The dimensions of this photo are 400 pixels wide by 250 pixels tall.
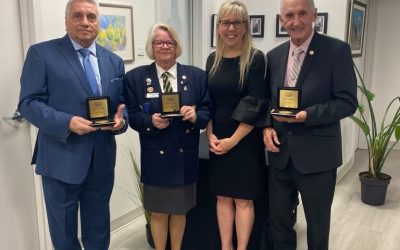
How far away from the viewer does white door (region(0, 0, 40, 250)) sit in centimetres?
215

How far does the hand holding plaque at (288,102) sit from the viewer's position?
6.07ft

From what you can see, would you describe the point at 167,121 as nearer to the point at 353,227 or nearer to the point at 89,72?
the point at 89,72

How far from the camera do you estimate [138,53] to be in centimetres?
315

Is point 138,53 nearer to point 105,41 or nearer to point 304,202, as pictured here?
point 105,41

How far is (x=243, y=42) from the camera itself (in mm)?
2057

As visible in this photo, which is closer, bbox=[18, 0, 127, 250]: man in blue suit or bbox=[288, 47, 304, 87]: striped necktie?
bbox=[18, 0, 127, 250]: man in blue suit

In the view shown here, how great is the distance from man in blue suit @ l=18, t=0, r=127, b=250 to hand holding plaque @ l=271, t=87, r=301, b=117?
2.56 ft

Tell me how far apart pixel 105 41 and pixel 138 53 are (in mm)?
405

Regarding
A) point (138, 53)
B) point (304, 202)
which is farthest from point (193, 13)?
point (304, 202)

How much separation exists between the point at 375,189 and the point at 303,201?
1884 millimetres

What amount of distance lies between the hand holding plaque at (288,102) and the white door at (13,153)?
1.44 meters

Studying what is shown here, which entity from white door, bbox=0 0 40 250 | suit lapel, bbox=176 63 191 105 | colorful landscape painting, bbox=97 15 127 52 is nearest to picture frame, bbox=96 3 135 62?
colorful landscape painting, bbox=97 15 127 52

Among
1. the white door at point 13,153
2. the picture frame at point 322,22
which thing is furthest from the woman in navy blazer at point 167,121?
the picture frame at point 322,22

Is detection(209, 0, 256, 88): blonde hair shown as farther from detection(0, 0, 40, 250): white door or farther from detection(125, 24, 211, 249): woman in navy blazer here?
detection(0, 0, 40, 250): white door
